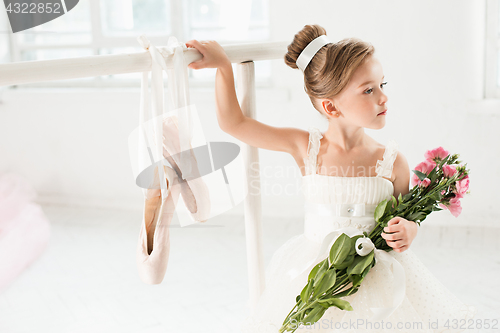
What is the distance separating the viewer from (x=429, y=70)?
7.93 feet

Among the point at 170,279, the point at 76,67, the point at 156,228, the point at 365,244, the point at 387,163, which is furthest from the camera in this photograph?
the point at 170,279

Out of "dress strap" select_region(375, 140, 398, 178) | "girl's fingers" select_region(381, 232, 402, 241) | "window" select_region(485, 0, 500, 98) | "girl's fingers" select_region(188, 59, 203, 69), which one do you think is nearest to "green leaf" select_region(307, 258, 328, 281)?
"girl's fingers" select_region(381, 232, 402, 241)

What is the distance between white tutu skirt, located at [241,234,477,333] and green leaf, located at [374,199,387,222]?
9cm

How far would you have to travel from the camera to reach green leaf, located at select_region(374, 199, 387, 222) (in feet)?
3.23

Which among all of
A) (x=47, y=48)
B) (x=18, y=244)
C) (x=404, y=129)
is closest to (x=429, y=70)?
(x=404, y=129)

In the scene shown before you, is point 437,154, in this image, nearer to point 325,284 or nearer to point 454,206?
point 454,206

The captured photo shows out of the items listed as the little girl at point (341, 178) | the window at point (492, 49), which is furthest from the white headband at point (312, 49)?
the window at point (492, 49)

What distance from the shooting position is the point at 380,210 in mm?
992

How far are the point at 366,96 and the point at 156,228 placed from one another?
1.60ft

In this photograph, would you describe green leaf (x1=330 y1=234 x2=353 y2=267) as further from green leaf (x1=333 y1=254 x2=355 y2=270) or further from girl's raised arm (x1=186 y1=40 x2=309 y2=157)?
girl's raised arm (x1=186 y1=40 x2=309 y2=157)

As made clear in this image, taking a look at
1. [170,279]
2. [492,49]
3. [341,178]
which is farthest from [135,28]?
[341,178]

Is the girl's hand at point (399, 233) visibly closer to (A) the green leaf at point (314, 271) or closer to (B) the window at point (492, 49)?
(A) the green leaf at point (314, 271)

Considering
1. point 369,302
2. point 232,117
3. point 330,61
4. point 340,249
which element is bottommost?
point 369,302

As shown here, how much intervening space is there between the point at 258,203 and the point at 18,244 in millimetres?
1893
